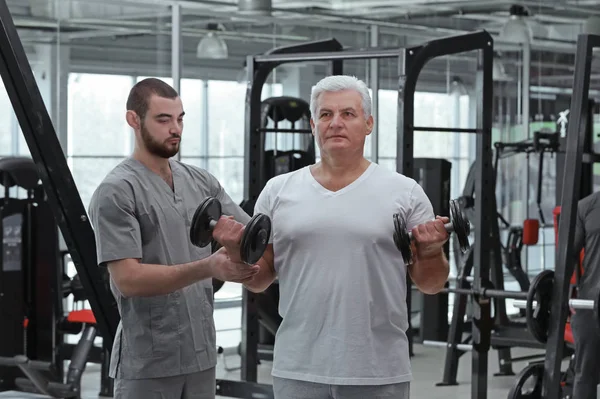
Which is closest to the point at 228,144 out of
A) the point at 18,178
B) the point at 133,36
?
the point at 133,36

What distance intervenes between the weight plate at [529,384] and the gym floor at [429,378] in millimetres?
1389

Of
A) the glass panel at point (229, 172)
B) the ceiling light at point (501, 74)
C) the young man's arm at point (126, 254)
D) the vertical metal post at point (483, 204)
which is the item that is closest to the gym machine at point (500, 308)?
the vertical metal post at point (483, 204)

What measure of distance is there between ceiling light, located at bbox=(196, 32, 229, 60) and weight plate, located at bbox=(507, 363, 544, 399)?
415 centimetres

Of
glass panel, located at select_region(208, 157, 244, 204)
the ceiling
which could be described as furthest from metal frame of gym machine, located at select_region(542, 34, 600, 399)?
glass panel, located at select_region(208, 157, 244, 204)

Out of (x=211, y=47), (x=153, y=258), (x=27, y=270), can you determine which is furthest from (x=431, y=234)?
(x=211, y=47)

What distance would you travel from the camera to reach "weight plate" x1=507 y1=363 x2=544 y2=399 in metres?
5.33

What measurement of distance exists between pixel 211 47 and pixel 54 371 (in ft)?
10.8

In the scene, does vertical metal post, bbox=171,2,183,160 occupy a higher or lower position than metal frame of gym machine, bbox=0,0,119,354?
higher

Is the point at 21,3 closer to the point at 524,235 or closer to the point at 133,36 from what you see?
the point at 133,36

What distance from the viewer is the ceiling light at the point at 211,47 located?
8578mm

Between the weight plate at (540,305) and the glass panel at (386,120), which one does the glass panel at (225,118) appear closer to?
the glass panel at (386,120)

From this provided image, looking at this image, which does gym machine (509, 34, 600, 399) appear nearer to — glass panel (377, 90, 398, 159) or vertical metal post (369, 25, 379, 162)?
vertical metal post (369, 25, 379, 162)

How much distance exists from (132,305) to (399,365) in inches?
31.1

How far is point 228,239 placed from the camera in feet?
8.20
